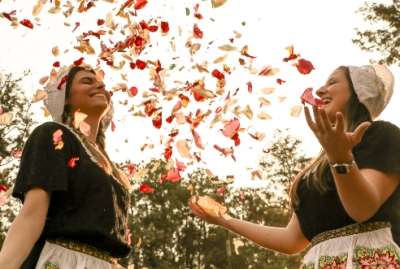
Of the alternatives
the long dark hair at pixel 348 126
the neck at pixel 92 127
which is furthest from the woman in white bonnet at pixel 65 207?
the long dark hair at pixel 348 126

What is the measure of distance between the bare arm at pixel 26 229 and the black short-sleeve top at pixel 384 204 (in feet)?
5.24

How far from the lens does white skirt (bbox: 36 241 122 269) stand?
9.76 ft

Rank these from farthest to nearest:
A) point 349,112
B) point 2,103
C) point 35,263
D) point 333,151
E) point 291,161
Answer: point 291,161
point 2,103
point 349,112
point 35,263
point 333,151

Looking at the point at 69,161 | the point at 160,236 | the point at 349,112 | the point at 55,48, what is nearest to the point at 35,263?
the point at 69,161

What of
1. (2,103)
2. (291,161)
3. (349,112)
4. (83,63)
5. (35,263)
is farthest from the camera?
(291,161)

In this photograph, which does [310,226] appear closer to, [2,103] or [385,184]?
[385,184]

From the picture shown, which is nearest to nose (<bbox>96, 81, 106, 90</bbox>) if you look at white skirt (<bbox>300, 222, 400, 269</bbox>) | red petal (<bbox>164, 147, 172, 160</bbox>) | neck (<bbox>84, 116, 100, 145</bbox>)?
neck (<bbox>84, 116, 100, 145</bbox>)

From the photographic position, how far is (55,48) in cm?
505

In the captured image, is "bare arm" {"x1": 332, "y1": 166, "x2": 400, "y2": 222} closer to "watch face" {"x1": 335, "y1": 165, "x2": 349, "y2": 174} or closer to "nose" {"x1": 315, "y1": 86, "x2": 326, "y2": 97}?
"watch face" {"x1": 335, "y1": 165, "x2": 349, "y2": 174}

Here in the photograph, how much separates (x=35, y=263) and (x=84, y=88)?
1.37m

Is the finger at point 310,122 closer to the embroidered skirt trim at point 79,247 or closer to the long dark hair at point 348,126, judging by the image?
the long dark hair at point 348,126

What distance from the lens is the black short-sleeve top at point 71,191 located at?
3.07 meters

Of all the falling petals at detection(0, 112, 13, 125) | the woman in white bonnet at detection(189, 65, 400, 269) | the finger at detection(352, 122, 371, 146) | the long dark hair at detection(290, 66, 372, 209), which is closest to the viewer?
the finger at detection(352, 122, 371, 146)

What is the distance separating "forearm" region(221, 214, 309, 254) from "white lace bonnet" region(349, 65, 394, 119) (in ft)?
3.38
